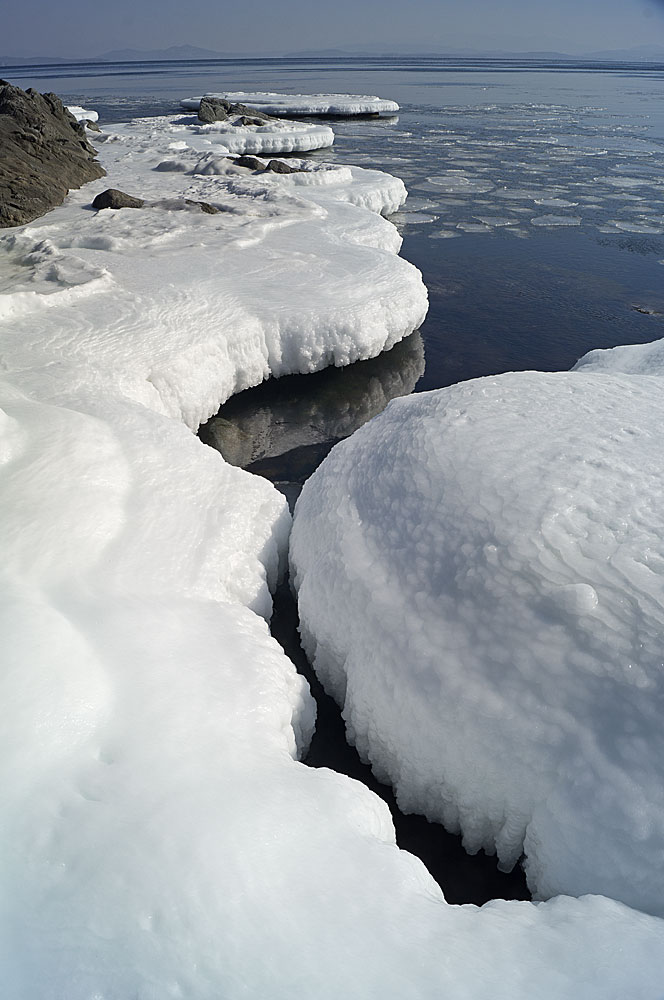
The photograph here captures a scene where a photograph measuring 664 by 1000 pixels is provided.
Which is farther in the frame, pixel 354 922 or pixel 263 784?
pixel 263 784

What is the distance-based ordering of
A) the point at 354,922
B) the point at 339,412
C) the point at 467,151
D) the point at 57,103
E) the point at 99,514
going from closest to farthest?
the point at 354,922 → the point at 99,514 → the point at 339,412 → the point at 57,103 → the point at 467,151

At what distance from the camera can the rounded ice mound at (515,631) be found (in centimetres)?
135

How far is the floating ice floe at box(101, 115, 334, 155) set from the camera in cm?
1115

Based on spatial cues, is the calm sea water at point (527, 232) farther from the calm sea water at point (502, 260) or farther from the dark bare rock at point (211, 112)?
the dark bare rock at point (211, 112)

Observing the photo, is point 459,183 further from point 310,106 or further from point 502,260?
point 310,106

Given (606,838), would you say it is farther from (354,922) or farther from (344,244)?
(344,244)

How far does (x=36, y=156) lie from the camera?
7117mm

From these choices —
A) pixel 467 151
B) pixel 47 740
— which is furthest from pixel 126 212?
pixel 467 151

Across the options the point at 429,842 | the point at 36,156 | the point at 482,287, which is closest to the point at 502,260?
the point at 482,287

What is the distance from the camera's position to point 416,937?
109cm

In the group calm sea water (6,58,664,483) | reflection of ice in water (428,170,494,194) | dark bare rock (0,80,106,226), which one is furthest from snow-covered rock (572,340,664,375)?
reflection of ice in water (428,170,494,194)

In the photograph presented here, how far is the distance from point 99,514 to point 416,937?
1.37 m

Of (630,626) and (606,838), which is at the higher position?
(630,626)

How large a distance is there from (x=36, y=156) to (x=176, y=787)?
7.81 metres
